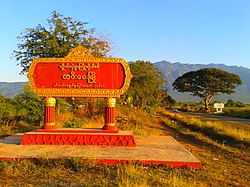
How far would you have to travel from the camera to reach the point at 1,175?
6.00m

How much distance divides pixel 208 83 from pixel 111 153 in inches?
2004

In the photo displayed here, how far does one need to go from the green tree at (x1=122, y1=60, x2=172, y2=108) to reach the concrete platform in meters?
21.4

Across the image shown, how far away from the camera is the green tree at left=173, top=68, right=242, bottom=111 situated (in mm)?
53688

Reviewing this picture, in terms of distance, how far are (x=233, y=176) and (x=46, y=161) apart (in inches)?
192

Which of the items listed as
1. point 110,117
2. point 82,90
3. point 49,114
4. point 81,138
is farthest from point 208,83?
point 81,138

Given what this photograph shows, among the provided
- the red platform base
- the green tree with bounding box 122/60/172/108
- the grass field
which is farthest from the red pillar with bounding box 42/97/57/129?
the green tree with bounding box 122/60/172/108

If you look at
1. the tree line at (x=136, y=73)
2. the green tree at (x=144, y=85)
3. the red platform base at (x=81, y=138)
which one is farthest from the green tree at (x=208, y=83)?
the red platform base at (x=81, y=138)

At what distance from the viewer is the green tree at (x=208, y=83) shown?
53.7 m

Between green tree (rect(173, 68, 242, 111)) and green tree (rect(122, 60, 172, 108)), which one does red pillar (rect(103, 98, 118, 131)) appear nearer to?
green tree (rect(122, 60, 172, 108))

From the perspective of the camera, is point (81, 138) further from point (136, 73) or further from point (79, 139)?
point (136, 73)

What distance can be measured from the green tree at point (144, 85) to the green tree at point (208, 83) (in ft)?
75.6

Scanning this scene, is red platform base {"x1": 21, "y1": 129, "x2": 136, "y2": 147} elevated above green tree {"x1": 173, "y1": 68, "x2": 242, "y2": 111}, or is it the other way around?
green tree {"x1": 173, "y1": 68, "x2": 242, "y2": 111}

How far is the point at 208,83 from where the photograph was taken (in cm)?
5538

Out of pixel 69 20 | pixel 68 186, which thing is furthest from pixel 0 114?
pixel 68 186
